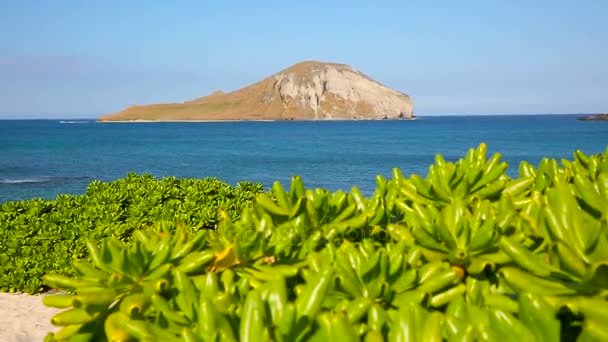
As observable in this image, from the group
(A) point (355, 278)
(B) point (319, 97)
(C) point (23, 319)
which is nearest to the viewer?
(A) point (355, 278)

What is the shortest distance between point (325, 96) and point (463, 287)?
18122 centimetres

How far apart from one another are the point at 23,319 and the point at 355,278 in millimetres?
6960

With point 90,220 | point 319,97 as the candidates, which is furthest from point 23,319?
point 319,97

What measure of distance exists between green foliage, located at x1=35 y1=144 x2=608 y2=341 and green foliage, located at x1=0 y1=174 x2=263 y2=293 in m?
5.76

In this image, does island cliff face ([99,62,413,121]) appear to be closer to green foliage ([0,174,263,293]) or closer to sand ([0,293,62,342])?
green foliage ([0,174,263,293])

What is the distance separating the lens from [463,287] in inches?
79.1

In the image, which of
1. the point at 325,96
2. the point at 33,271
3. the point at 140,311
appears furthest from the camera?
the point at 325,96

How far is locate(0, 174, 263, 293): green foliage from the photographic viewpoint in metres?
8.30

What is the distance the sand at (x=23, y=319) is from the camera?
720cm

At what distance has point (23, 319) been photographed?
755 centimetres

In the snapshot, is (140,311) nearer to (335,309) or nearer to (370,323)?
(335,309)

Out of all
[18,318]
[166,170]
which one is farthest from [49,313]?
[166,170]

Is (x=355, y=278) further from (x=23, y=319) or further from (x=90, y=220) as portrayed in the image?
(x=90, y=220)

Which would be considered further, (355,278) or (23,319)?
(23,319)
